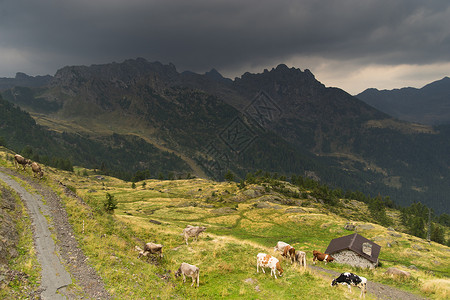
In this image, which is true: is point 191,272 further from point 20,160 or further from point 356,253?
point 20,160

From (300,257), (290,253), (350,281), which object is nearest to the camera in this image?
(350,281)

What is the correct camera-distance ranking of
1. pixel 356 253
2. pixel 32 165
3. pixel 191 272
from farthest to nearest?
pixel 356 253 → pixel 32 165 → pixel 191 272

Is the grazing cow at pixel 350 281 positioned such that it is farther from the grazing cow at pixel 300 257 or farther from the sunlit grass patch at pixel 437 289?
the sunlit grass patch at pixel 437 289

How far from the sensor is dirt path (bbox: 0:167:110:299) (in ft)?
54.5

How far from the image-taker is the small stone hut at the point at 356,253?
1743 inches

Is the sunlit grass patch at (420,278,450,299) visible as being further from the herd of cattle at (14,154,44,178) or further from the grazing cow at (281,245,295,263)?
the herd of cattle at (14,154,44,178)

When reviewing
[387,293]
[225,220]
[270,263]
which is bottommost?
[225,220]

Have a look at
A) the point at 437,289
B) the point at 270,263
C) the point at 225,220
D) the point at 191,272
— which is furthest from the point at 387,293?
the point at 225,220

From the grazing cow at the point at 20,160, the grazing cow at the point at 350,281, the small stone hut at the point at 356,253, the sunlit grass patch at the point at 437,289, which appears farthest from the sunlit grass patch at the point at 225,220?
the grazing cow at the point at 350,281

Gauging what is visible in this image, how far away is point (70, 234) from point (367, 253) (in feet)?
161

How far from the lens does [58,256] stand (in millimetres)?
20234

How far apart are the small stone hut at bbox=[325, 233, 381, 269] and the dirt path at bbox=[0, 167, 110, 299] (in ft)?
144

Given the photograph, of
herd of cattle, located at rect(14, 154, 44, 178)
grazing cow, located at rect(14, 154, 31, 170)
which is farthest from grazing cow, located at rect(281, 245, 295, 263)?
grazing cow, located at rect(14, 154, 31, 170)

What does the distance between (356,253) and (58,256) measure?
155 feet
